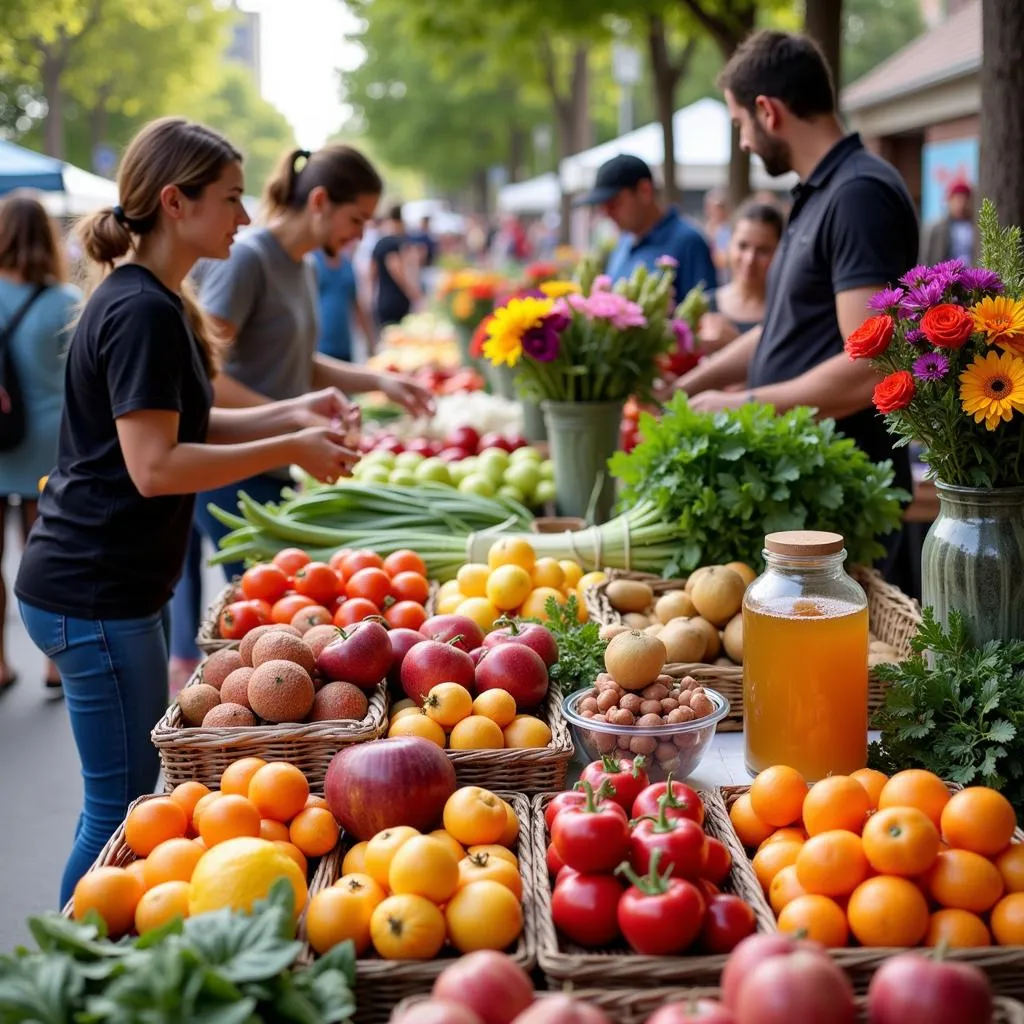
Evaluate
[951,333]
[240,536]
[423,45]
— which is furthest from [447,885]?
[423,45]

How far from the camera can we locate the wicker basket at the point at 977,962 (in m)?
1.62

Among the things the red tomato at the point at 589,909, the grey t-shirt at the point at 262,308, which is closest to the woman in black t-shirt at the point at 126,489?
the grey t-shirt at the point at 262,308

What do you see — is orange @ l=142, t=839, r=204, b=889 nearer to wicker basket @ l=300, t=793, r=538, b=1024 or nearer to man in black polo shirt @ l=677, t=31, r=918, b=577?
wicker basket @ l=300, t=793, r=538, b=1024

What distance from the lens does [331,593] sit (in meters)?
3.18

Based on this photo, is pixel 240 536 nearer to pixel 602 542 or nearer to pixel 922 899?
pixel 602 542

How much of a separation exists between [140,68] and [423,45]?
19.5 meters

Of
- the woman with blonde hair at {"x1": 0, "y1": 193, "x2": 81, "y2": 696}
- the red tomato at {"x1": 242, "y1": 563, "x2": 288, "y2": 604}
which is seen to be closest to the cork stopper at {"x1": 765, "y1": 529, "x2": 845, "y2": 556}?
the red tomato at {"x1": 242, "y1": 563, "x2": 288, "y2": 604}

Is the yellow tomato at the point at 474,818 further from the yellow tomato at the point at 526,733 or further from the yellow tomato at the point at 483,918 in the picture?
the yellow tomato at the point at 526,733

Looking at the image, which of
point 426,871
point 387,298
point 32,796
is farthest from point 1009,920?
point 387,298

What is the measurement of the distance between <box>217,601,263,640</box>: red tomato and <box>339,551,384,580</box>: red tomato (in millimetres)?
332

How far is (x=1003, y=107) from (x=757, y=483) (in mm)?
1897

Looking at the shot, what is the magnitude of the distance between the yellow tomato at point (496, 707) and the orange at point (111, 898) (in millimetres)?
781

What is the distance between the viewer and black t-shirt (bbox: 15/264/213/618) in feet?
8.91

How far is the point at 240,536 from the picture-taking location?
375 centimetres
